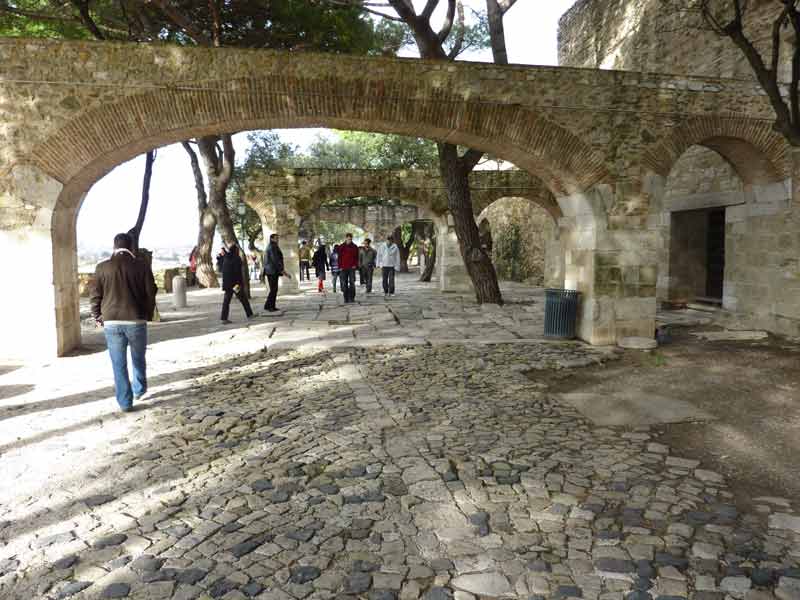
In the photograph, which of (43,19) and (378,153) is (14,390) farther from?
(378,153)

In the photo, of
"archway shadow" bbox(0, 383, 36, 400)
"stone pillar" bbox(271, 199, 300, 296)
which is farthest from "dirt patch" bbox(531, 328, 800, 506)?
"stone pillar" bbox(271, 199, 300, 296)

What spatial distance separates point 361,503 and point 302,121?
5.45 m

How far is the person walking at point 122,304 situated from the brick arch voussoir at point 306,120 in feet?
7.93

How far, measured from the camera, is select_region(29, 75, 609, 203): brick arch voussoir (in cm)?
614

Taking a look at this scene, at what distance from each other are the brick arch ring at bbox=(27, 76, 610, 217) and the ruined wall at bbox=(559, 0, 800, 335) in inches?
70.8

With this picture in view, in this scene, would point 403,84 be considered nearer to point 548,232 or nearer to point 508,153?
point 508,153

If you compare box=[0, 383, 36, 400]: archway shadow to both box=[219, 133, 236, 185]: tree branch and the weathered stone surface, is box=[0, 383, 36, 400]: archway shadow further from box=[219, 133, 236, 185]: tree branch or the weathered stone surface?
box=[219, 133, 236, 185]: tree branch

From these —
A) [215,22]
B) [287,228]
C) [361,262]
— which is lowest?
[361,262]

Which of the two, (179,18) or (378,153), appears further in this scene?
(378,153)

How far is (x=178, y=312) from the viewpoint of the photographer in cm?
1148

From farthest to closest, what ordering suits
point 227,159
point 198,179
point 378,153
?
point 378,153, point 198,179, point 227,159

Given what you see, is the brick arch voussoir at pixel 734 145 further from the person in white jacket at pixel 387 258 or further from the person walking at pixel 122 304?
the person in white jacket at pixel 387 258

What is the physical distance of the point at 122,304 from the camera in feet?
14.4

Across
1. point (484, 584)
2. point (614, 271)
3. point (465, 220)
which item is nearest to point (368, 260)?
point (465, 220)
